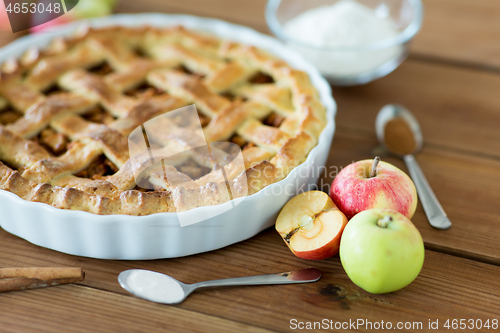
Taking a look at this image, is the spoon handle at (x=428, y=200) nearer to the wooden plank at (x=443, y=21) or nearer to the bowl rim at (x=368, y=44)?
the bowl rim at (x=368, y=44)

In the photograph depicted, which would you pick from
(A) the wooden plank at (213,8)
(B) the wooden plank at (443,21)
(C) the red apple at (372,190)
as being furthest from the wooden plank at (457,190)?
(A) the wooden plank at (213,8)

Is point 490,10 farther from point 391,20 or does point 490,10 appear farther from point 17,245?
point 17,245

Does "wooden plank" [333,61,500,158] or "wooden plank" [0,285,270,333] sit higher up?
"wooden plank" [0,285,270,333]

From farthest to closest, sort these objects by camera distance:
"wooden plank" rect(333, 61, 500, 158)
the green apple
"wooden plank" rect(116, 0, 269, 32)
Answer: "wooden plank" rect(116, 0, 269, 32), "wooden plank" rect(333, 61, 500, 158), the green apple

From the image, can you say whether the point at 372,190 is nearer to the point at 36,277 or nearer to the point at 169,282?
the point at 169,282

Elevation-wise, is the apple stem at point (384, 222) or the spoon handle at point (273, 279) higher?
the apple stem at point (384, 222)

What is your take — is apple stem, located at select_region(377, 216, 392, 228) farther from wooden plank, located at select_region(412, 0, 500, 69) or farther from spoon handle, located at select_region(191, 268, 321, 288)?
wooden plank, located at select_region(412, 0, 500, 69)

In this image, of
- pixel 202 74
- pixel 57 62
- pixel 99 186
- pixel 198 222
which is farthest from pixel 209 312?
pixel 57 62

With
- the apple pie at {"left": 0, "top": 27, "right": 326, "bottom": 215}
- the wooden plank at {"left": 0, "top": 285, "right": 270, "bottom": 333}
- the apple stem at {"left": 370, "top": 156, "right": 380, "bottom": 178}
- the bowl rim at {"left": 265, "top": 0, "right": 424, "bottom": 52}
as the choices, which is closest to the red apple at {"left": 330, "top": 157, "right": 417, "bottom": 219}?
the apple stem at {"left": 370, "top": 156, "right": 380, "bottom": 178}
